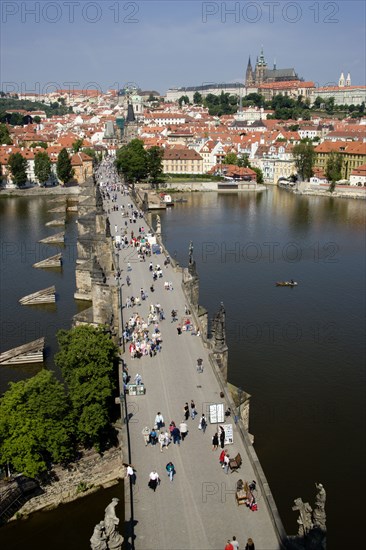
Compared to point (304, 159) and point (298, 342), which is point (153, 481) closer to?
point (298, 342)

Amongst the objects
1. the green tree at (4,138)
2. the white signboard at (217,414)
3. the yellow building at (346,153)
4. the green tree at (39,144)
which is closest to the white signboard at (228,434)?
the white signboard at (217,414)

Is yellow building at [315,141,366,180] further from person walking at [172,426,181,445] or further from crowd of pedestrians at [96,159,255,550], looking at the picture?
person walking at [172,426,181,445]

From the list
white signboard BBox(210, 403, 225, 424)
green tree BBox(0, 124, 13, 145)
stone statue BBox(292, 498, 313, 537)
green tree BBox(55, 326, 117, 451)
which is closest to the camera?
stone statue BBox(292, 498, 313, 537)

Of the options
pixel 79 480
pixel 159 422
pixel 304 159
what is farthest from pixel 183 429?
pixel 304 159

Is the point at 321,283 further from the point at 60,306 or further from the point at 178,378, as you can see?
the point at 178,378

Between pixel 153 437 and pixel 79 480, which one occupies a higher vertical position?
pixel 153 437

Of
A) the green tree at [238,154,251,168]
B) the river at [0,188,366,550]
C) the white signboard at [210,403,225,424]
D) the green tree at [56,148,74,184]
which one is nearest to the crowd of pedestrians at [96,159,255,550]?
the white signboard at [210,403,225,424]
